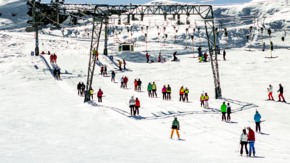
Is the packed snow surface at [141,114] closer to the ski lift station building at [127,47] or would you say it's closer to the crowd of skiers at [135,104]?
the crowd of skiers at [135,104]

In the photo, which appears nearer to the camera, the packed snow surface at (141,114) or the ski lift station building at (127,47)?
the packed snow surface at (141,114)

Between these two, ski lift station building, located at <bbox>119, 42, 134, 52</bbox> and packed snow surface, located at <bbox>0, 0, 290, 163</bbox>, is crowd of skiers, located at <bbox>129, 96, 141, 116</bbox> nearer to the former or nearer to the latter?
packed snow surface, located at <bbox>0, 0, 290, 163</bbox>

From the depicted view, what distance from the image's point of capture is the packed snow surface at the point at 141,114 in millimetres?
10523

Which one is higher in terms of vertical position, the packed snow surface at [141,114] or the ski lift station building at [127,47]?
the ski lift station building at [127,47]

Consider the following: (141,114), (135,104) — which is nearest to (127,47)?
(141,114)

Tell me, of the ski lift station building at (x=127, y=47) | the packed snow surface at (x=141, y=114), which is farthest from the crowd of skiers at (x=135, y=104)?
the ski lift station building at (x=127, y=47)

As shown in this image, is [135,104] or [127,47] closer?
[135,104]

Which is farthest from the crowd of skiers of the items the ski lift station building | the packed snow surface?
the ski lift station building

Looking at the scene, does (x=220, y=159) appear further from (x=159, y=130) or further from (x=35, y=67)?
(x=35, y=67)

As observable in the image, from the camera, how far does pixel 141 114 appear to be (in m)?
17.9

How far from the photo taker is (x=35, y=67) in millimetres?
33312

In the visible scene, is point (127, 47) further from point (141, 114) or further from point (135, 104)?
point (135, 104)

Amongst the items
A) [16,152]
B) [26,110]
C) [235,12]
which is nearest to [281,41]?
[235,12]

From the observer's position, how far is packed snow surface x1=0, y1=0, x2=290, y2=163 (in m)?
10.5
